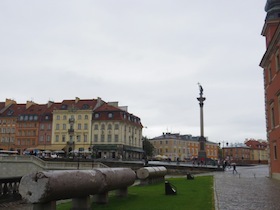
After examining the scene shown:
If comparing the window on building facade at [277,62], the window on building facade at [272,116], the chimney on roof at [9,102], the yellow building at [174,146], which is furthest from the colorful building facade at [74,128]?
the window on building facade at [277,62]

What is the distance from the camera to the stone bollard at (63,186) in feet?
26.8

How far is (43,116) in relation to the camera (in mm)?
96562

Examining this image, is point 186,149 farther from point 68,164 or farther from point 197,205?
point 197,205

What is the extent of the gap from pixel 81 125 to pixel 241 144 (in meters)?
91.6

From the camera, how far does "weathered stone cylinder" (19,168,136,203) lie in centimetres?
814

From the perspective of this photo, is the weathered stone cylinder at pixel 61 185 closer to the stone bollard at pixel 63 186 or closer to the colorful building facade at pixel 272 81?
the stone bollard at pixel 63 186

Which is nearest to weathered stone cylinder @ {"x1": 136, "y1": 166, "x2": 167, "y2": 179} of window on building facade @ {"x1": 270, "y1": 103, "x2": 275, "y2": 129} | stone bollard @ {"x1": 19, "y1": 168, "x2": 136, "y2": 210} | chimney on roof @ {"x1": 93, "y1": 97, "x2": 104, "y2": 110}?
stone bollard @ {"x1": 19, "y1": 168, "x2": 136, "y2": 210}

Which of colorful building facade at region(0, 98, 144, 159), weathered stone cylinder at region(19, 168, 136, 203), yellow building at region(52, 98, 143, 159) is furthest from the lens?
colorful building facade at region(0, 98, 144, 159)

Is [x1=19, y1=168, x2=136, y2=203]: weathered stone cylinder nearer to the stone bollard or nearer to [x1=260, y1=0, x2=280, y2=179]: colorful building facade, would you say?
the stone bollard

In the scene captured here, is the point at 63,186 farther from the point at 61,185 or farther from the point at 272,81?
the point at 272,81

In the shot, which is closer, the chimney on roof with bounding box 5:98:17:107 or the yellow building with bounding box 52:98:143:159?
the yellow building with bounding box 52:98:143:159

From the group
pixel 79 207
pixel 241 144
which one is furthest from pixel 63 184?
pixel 241 144

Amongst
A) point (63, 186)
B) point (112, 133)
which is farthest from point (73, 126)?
→ point (63, 186)

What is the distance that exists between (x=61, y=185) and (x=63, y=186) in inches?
3.4
